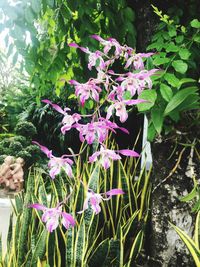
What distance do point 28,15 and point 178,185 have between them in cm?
84

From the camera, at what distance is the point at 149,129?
52.0 inches

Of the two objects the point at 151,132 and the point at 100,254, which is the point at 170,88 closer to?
the point at 151,132

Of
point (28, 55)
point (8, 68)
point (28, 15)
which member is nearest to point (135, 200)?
point (28, 55)

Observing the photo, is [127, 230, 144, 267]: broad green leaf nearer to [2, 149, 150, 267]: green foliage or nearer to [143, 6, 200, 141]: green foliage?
[2, 149, 150, 267]: green foliage

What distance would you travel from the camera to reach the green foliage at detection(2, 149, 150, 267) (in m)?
1.40

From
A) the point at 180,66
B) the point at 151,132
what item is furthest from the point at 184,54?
the point at 151,132

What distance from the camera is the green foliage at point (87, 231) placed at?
1404mm

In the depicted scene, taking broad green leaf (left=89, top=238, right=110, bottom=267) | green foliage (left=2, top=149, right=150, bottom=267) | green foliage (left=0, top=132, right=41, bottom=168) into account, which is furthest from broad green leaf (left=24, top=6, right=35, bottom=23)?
green foliage (left=0, top=132, right=41, bottom=168)

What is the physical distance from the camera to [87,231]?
1522 millimetres

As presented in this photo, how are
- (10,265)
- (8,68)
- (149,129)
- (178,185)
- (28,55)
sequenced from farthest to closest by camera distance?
1. (8,68)
2. (28,55)
3. (10,265)
4. (178,185)
5. (149,129)

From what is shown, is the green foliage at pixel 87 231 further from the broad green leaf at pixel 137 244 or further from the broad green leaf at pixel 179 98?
the broad green leaf at pixel 179 98

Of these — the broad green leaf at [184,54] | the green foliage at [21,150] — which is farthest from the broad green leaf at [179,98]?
the green foliage at [21,150]

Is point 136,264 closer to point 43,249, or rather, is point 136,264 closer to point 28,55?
point 43,249

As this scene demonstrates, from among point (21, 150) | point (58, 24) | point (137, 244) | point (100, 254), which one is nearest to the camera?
point (100, 254)
